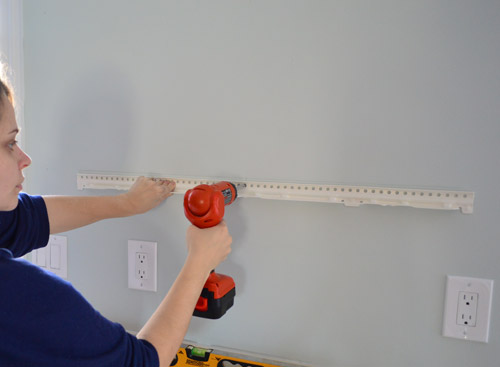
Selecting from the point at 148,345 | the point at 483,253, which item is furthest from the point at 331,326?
the point at 148,345

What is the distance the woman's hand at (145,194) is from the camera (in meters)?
0.96

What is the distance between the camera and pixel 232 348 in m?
1.00

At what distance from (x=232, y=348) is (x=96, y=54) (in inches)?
40.4

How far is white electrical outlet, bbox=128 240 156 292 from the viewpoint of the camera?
1.06 metres

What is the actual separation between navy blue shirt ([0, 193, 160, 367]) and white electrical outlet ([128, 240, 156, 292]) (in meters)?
0.51

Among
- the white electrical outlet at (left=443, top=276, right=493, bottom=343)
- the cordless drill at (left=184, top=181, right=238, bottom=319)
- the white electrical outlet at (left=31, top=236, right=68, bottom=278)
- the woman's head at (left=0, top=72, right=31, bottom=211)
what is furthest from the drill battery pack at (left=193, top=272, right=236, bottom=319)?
the white electrical outlet at (left=31, top=236, right=68, bottom=278)

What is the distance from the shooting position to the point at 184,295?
0.65m

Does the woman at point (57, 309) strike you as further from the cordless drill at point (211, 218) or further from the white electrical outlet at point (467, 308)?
the white electrical outlet at point (467, 308)

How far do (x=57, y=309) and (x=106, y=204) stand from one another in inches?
18.5

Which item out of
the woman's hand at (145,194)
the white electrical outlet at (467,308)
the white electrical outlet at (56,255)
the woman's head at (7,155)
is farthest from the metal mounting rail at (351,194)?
the white electrical outlet at (56,255)

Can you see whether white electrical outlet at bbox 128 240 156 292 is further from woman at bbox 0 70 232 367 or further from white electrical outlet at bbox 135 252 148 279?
woman at bbox 0 70 232 367

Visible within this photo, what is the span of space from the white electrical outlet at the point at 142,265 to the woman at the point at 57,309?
0.29 m

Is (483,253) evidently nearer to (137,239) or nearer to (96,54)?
(137,239)

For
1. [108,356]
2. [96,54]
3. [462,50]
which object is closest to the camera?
[108,356]
